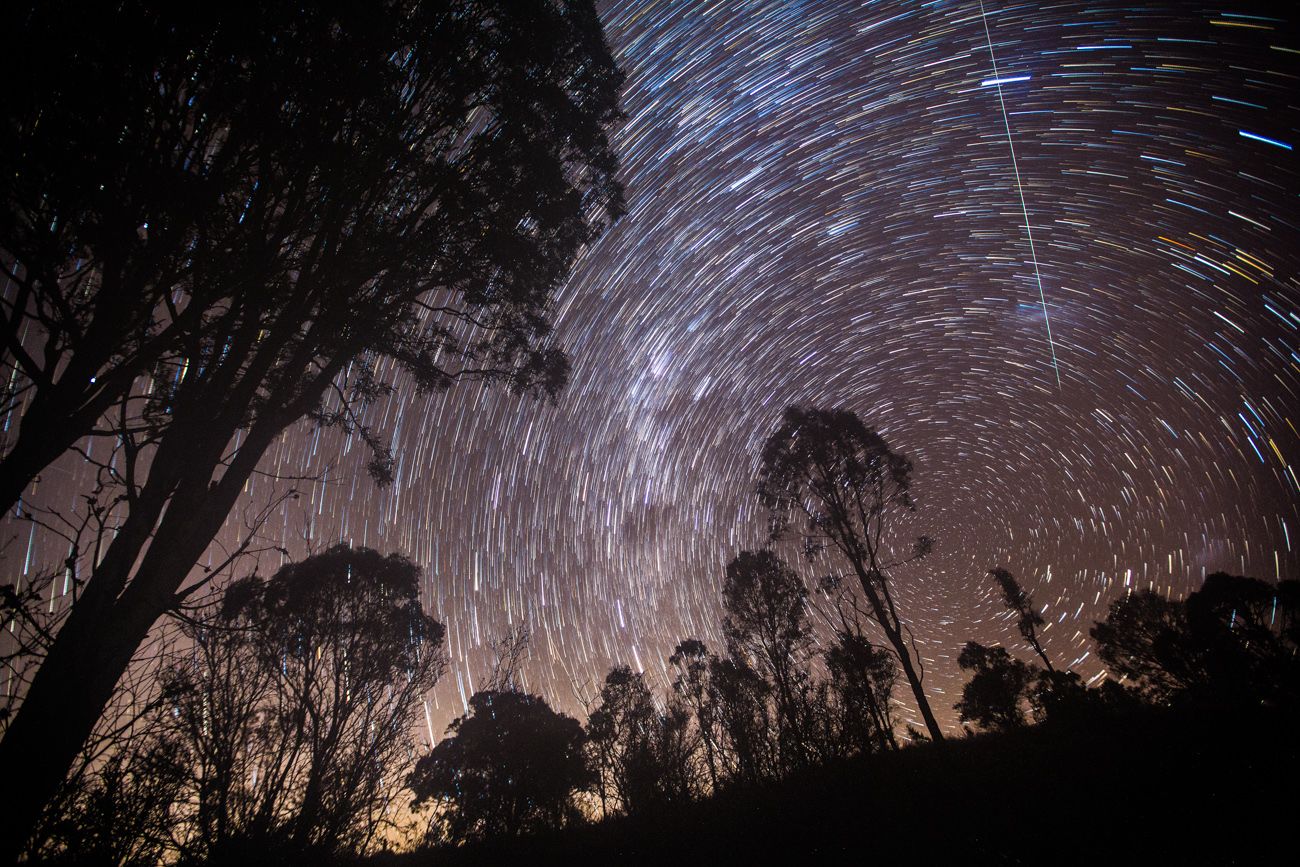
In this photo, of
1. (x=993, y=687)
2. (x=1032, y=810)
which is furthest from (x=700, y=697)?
(x=993, y=687)

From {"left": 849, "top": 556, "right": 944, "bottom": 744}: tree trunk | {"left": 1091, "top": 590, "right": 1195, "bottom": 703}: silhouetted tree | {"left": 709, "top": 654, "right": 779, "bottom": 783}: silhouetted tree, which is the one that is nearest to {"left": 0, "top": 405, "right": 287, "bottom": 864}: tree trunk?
{"left": 709, "top": 654, "right": 779, "bottom": 783}: silhouetted tree

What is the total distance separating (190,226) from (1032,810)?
9.98 m

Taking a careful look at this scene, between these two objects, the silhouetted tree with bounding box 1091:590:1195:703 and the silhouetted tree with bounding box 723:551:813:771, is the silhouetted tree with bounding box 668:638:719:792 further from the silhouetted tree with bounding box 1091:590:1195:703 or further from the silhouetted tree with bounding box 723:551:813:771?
the silhouetted tree with bounding box 1091:590:1195:703

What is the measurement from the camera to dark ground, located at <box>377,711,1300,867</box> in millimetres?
3904

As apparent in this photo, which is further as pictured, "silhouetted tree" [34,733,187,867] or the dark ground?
the dark ground

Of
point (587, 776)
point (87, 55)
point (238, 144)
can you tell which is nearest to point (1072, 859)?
point (238, 144)

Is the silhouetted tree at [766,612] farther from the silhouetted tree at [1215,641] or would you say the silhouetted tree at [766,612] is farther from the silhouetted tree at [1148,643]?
the silhouetted tree at [1148,643]

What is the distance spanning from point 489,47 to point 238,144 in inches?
143

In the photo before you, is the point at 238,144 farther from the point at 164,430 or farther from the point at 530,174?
the point at 530,174

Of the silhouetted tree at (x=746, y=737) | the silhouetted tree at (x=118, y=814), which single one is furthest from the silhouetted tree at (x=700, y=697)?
the silhouetted tree at (x=118, y=814)

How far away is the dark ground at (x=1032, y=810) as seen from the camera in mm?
3904

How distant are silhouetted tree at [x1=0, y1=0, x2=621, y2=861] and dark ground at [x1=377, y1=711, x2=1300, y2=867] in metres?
6.64

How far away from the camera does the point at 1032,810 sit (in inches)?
190

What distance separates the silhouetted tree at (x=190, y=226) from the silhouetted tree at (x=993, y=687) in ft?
143
